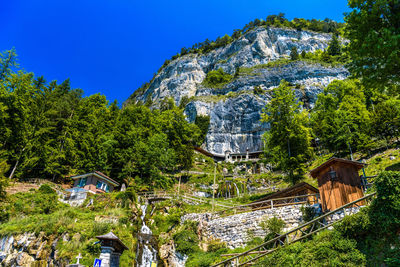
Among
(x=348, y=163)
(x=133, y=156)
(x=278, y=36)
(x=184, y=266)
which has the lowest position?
(x=184, y=266)

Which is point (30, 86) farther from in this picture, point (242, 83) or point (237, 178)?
point (242, 83)

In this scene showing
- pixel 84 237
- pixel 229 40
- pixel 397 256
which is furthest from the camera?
pixel 229 40

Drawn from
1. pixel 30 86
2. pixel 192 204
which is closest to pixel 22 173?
pixel 30 86

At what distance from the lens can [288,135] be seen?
26.0m

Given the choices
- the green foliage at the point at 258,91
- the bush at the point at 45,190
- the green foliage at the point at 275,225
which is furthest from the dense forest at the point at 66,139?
the green foliage at the point at 258,91

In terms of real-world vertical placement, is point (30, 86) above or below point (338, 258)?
above

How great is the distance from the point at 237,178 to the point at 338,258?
37.9 m

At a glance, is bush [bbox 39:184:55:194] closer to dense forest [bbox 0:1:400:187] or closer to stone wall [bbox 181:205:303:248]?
dense forest [bbox 0:1:400:187]

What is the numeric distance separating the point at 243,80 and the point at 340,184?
234ft

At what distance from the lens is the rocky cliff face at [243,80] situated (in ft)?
226

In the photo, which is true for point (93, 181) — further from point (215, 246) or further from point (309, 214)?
point (309, 214)

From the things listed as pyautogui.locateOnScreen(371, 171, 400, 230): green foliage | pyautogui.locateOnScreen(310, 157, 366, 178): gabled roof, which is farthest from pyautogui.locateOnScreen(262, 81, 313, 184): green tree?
pyautogui.locateOnScreen(371, 171, 400, 230): green foliage

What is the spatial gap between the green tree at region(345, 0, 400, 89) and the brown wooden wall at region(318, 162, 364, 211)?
496 centimetres

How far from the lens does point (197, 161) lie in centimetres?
5703
